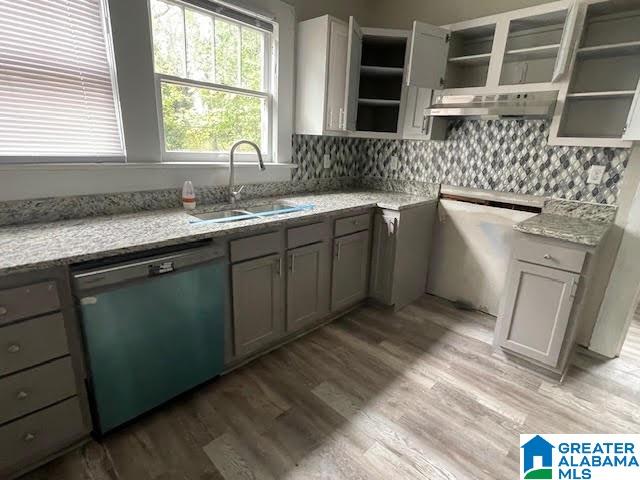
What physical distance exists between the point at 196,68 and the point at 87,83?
0.69 meters

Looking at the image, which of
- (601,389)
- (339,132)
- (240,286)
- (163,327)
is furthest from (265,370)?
(601,389)

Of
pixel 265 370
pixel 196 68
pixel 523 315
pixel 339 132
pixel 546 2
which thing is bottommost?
pixel 265 370

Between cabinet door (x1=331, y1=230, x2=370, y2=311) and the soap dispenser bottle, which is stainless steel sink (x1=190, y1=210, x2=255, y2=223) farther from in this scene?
cabinet door (x1=331, y1=230, x2=370, y2=311)

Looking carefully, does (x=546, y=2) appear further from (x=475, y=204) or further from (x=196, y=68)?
(x=196, y=68)

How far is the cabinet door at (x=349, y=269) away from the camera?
2.57m

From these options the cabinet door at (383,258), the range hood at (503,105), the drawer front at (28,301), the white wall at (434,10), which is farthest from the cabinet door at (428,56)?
the drawer front at (28,301)

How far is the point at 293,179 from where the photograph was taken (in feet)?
9.67

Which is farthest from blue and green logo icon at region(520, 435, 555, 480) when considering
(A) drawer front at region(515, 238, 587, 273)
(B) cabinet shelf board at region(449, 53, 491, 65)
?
(B) cabinet shelf board at region(449, 53, 491, 65)

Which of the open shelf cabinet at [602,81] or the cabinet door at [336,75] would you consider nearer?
the open shelf cabinet at [602,81]

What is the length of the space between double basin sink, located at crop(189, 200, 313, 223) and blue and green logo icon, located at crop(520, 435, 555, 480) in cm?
181

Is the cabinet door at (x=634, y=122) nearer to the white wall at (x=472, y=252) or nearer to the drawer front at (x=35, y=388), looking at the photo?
the white wall at (x=472, y=252)
